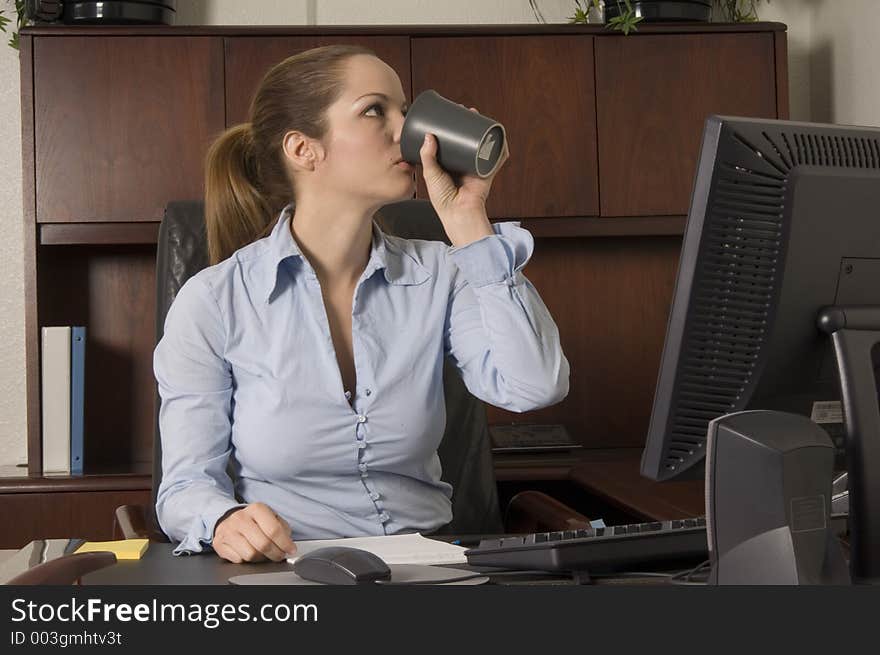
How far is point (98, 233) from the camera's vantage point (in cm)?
242

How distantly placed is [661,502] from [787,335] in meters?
0.64

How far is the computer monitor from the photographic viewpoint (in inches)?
33.9

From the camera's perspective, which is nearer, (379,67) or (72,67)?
(379,67)

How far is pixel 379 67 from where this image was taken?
152cm

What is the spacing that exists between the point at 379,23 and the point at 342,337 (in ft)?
4.81

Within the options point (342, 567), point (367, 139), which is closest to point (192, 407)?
point (367, 139)

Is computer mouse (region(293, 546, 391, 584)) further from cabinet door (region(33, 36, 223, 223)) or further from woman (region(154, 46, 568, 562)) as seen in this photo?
cabinet door (region(33, 36, 223, 223))

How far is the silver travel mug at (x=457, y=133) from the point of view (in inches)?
47.3

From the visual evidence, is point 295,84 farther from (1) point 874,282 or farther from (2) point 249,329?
(1) point 874,282

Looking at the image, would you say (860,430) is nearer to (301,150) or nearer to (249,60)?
(301,150)

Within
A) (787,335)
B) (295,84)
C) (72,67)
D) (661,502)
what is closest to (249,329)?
(295,84)

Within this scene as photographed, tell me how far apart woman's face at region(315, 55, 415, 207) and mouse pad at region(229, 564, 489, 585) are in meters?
0.61

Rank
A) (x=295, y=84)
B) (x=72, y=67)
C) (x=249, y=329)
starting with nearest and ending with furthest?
1. (x=249, y=329)
2. (x=295, y=84)
3. (x=72, y=67)

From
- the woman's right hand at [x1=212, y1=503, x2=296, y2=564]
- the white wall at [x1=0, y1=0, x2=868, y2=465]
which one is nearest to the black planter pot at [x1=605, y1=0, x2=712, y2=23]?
the white wall at [x1=0, y1=0, x2=868, y2=465]
